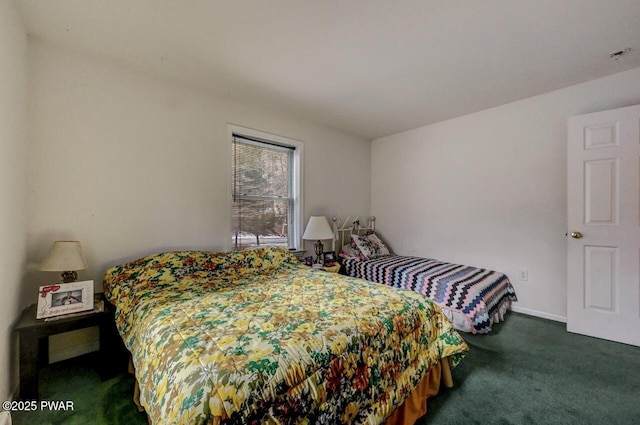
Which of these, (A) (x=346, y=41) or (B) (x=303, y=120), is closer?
(A) (x=346, y=41)

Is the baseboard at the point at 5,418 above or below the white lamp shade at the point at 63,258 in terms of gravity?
below

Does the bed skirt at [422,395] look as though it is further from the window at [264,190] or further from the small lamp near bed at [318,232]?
the window at [264,190]

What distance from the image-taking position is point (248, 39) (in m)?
1.88

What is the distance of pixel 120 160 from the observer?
2.17 meters

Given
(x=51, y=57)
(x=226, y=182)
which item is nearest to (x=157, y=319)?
(x=226, y=182)

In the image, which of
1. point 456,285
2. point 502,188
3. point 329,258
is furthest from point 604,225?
point 329,258

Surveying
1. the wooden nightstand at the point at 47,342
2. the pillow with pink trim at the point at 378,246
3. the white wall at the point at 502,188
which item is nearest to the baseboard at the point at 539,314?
the white wall at the point at 502,188

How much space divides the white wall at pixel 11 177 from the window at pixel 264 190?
4.97ft

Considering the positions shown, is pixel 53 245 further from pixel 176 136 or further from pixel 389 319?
pixel 389 319

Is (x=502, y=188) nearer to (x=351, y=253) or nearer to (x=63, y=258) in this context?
(x=351, y=253)

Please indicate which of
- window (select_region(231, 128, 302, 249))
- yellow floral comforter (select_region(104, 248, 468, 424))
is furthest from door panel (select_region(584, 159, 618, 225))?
window (select_region(231, 128, 302, 249))

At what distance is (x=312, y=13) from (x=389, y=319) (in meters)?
1.88

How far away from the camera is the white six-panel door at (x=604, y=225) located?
2.20 metres

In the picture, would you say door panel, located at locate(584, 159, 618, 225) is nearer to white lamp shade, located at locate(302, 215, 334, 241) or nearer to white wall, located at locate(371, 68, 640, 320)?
white wall, located at locate(371, 68, 640, 320)
